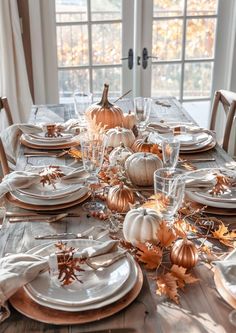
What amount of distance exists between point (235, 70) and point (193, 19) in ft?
1.57

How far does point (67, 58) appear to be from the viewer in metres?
3.04

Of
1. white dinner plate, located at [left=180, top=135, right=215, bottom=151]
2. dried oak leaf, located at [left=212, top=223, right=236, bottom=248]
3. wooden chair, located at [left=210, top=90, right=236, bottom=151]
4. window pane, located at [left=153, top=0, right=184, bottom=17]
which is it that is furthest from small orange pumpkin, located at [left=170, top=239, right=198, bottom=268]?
window pane, located at [left=153, top=0, right=184, bottom=17]

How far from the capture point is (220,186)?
4.15 ft

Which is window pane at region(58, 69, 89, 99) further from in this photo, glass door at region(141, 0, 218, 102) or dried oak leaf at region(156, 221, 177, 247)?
dried oak leaf at region(156, 221, 177, 247)

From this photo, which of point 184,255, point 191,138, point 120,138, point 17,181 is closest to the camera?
point 184,255

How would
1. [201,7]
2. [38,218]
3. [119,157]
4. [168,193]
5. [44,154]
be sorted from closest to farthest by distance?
1. [168,193]
2. [38,218]
3. [119,157]
4. [44,154]
5. [201,7]

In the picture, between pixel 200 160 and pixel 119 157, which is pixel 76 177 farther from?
pixel 200 160

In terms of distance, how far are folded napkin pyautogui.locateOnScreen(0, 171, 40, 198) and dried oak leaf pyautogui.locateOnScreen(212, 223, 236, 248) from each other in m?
0.56

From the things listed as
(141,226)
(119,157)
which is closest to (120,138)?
(119,157)

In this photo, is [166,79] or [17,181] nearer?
[17,181]

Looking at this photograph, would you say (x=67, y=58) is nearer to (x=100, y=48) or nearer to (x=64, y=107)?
(x=100, y=48)

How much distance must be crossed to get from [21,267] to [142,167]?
56cm

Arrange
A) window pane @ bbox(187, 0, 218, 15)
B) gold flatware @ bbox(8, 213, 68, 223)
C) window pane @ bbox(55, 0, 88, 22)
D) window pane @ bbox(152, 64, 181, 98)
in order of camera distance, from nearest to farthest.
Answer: gold flatware @ bbox(8, 213, 68, 223), window pane @ bbox(55, 0, 88, 22), window pane @ bbox(187, 0, 218, 15), window pane @ bbox(152, 64, 181, 98)

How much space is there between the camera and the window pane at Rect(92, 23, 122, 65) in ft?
9.83
